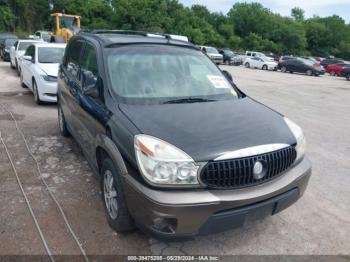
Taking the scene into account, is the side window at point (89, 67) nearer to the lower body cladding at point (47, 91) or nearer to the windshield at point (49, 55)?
the lower body cladding at point (47, 91)

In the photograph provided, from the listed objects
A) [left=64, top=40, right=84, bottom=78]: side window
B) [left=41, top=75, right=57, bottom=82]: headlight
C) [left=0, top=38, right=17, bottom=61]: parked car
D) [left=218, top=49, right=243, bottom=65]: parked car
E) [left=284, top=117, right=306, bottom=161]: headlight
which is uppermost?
[left=64, top=40, right=84, bottom=78]: side window

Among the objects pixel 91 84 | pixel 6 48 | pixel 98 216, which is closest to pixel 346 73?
pixel 6 48

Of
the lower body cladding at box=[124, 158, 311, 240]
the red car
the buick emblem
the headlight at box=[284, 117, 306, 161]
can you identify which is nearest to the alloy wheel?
the lower body cladding at box=[124, 158, 311, 240]

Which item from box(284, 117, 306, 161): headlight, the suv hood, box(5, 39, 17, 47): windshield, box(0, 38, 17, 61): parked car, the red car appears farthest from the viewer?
the red car

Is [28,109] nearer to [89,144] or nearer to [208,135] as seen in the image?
[89,144]

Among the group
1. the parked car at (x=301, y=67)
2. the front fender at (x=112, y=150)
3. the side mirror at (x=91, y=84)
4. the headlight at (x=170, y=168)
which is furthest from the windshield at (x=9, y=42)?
the parked car at (x=301, y=67)

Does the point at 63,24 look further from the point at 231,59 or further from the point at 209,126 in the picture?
the point at 209,126

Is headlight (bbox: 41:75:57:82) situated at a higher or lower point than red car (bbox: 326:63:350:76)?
higher

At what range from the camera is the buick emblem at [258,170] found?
8.75ft

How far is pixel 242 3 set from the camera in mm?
85188

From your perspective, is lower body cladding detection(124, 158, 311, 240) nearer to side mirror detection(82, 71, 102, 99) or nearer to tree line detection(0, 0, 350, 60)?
side mirror detection(82, 71, 102, 99)

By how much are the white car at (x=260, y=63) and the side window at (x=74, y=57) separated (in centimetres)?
2968

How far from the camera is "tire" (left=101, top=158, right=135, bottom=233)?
2.93 m

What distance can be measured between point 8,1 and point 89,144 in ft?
199
